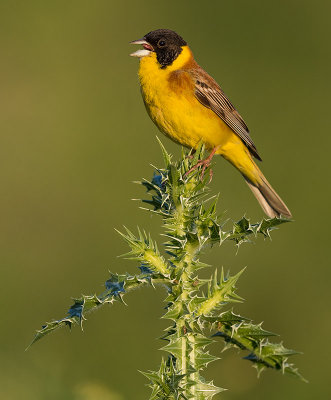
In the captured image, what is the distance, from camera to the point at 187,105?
13.0 feet

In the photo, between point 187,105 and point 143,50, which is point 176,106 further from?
point 143,50

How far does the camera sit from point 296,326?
12.8 feet

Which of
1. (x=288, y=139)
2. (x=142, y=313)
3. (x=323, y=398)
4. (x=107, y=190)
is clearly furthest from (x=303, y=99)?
(x=323, y=398)

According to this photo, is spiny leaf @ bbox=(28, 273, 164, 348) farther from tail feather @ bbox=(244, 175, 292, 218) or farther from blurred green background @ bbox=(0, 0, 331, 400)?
tail feather @ bbox=(244, 175, 292, 218)

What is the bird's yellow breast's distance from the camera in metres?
3.88

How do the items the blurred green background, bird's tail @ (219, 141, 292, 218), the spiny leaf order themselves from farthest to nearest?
bird's tail @ (219, 141, 292, 218) → the blurred green background → the spiny leaf

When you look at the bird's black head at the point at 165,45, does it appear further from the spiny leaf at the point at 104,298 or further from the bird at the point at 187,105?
the spiny leaf at the point at 104,298

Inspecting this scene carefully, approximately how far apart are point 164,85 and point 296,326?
1.46 meters

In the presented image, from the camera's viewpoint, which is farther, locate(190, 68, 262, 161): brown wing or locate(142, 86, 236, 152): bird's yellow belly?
locate(190, 68, 262, 161): brown wing

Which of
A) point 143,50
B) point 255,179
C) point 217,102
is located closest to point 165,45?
point 143,50

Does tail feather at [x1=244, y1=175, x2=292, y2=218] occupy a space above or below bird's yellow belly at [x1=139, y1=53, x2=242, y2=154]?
below

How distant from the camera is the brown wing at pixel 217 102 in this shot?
4135 mm

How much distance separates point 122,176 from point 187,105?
216 cm

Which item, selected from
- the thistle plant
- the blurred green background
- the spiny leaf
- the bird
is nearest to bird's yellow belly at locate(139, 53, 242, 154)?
the bird
